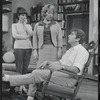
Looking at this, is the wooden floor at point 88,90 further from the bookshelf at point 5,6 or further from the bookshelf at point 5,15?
the bookshelf at point 5,6

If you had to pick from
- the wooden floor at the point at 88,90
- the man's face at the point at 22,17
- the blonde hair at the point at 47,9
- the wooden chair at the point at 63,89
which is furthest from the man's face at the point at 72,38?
the man's face at the point at 22,17

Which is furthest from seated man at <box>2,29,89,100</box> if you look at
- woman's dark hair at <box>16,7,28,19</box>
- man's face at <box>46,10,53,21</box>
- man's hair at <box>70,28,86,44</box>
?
woman's dark hair at <box>16,7,28,19</box>

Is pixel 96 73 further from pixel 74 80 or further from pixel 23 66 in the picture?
pixel 23 66

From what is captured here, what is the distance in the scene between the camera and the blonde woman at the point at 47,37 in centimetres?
198

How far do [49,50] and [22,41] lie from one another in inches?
10.5

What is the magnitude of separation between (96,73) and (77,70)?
17 centimetres

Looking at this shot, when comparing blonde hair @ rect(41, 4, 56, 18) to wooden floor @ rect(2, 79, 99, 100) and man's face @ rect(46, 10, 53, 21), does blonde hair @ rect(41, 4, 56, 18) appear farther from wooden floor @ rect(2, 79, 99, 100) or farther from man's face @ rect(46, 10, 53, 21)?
wooden floor @ rect(2, 79, 99, 100)

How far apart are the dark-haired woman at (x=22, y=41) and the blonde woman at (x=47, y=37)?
66 millimetres

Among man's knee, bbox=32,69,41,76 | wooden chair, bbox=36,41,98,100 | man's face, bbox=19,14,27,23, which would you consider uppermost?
man's face, bbox=19,14,27,23

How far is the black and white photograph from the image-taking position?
73.2 inches

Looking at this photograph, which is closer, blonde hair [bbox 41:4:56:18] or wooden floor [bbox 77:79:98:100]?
wooden floor [bbox 77:79:98:100]

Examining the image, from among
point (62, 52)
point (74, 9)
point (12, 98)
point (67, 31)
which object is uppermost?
point (74, 9)

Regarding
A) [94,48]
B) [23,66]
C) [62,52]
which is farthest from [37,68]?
[94,48]

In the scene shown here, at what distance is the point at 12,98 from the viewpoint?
6.75ft
